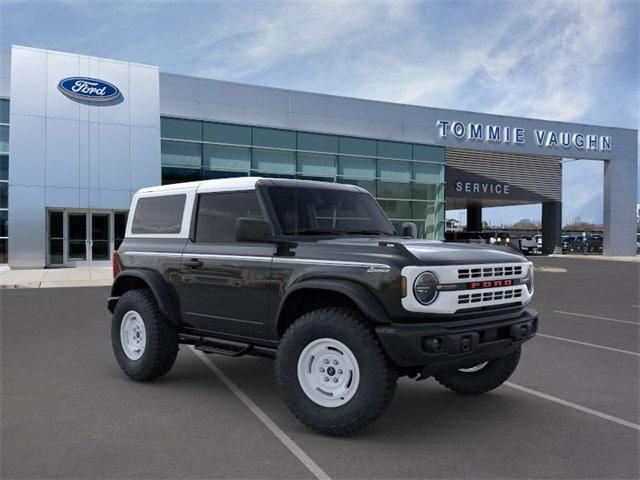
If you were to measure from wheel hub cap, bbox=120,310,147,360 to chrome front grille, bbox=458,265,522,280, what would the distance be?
3455 millimetres

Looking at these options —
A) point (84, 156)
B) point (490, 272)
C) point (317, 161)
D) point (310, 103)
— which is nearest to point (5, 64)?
point (84, 156)

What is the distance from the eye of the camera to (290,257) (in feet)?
15.7

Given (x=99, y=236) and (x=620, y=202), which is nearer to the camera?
(x=99, y=236)

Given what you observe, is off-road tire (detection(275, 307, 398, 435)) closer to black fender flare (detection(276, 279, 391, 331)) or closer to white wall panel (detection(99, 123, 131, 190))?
black fender flare (detection(276, 279, 391, 331))

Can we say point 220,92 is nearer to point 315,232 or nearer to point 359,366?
point 315,232

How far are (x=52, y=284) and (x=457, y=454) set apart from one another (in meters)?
15.7

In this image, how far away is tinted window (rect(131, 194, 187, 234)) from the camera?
6.04m

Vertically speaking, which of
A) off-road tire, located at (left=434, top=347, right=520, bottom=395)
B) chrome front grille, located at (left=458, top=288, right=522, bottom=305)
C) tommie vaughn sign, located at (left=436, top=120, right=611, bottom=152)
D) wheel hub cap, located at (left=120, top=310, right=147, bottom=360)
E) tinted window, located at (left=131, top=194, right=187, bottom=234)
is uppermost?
tommie vaughn sign, located at (left=436, top=120, right=611, bottom=152)

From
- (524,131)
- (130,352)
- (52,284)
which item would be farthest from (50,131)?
(524,131)

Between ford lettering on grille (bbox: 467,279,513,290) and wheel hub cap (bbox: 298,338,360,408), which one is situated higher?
ford lettering on grille (bbox: 467,279,513,290)

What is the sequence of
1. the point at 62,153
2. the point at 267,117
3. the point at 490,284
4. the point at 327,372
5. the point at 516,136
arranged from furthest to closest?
the point at 516,136 → the point at 267,117 → the point at 62,153 → the point at 490,284 → the point at 327,372

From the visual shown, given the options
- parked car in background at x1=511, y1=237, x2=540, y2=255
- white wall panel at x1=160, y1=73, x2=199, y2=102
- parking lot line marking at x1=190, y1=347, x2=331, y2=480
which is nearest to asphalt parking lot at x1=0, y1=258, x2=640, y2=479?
parking lot line marking at x1=190, y1=347, x2=331, y2=480

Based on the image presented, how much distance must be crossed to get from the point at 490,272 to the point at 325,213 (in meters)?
1.67

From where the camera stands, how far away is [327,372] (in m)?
4.50
